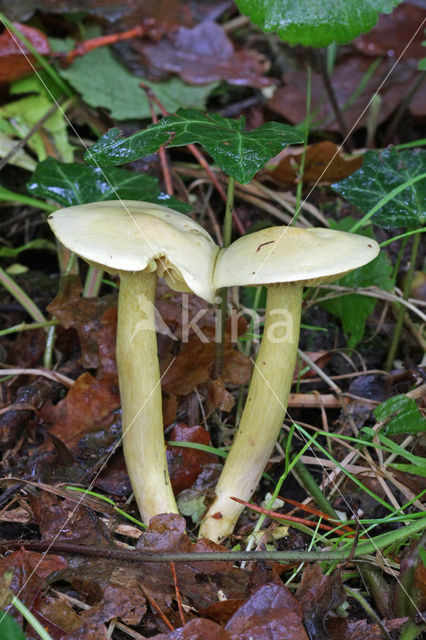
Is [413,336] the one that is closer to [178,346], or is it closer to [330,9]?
[178,346]

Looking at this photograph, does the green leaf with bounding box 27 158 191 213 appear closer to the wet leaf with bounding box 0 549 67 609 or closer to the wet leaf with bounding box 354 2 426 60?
the wet leaf with bounding box 0 549 67 609

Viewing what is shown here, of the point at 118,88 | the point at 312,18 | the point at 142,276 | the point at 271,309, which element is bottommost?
the point at 271,309

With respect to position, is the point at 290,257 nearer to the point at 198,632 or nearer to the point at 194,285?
the point at 194,285

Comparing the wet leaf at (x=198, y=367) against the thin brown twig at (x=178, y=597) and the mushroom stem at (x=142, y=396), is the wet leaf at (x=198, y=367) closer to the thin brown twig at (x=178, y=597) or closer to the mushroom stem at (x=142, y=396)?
the mushroom stem at (x=142, y=396)

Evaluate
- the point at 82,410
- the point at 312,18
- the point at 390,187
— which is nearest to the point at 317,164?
the point at 390,187

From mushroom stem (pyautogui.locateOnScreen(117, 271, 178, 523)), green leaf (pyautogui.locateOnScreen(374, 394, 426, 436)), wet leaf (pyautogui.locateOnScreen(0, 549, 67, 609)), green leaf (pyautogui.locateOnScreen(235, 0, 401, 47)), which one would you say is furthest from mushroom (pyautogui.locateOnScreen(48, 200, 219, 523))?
green leaf (pyautogui.locateOnScreen(235, 0, 401, 47))

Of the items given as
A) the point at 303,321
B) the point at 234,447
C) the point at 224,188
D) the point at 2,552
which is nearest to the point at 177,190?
the point at 224,188
